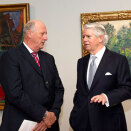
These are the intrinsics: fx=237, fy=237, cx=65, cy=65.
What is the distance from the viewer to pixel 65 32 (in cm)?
358

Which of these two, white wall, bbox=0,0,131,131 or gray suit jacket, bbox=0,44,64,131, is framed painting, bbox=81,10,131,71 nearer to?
white wall, bbox=0,0,131,131

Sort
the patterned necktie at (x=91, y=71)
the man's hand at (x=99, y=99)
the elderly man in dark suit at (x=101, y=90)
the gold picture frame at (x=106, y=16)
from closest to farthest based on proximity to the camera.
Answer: the man's hand at (x=99, y=99) → the elderly man in dark suit at (x=101, y=90) → the patterned necktie at (x=91, y=71) → the gold picture frame at (x=106, y=16)

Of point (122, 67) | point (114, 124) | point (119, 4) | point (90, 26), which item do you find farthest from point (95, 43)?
point (119, 4)

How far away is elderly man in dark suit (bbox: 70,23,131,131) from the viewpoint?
7.88 feet

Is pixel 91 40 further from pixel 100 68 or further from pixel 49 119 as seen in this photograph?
pixel 49 119

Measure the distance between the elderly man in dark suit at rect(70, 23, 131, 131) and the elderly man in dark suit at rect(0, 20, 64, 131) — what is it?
31 centimetres

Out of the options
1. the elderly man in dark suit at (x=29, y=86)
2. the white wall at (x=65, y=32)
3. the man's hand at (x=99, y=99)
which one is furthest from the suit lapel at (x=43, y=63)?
the white wall at (x=65, y=32)

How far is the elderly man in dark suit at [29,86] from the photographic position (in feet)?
7.62

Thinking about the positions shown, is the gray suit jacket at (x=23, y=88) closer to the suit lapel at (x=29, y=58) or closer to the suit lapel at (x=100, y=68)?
the suit lapel at (x=29, y=58)

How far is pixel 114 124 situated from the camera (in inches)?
96.4

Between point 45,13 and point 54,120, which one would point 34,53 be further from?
point 45,13

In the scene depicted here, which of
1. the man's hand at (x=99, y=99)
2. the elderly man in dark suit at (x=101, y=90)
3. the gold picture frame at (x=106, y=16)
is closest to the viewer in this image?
the man's hand at (x=99, y=99)

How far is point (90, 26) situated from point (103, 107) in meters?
0.89

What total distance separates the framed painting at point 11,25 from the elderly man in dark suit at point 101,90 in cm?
141
